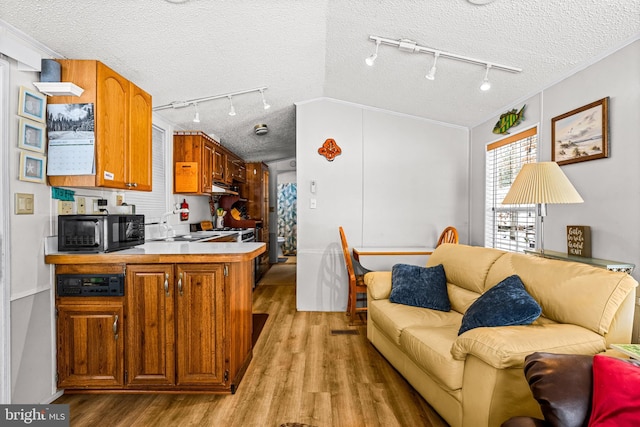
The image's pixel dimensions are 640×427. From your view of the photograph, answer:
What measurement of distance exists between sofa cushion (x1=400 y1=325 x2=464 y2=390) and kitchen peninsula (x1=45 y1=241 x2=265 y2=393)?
46.2 inches

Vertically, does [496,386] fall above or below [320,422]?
above

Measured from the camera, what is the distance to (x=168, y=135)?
3.94 meters

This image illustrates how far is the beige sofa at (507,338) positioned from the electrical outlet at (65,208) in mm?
2384

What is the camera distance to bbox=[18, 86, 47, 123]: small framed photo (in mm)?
1938

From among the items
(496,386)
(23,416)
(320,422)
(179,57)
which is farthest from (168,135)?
(496,386)

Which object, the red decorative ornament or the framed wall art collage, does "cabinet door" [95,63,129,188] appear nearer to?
the framed wall art collage

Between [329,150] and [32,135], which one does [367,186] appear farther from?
[32,135]

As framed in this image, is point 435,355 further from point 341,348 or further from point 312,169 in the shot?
point 312,169

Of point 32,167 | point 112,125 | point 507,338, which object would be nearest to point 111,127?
point 112,125

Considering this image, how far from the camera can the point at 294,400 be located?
217 centimetres

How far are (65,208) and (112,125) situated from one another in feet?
2.12

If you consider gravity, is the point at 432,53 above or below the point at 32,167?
above

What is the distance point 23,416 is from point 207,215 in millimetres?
3567

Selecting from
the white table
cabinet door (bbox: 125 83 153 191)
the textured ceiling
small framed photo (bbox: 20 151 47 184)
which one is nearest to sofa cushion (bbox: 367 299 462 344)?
the white table
